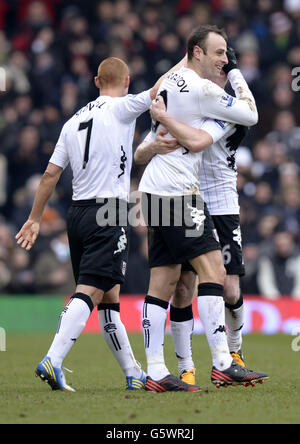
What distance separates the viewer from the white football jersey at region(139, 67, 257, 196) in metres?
6.34

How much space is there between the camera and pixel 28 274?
1444 cm

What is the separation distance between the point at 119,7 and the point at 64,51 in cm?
173

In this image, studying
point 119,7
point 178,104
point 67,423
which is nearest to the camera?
point 67,423

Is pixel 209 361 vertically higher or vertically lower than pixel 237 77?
lower

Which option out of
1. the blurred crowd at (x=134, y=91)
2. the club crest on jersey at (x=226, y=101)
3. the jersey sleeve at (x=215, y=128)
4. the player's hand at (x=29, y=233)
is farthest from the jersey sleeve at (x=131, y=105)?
the blurred crowd at (x=134, y=91)

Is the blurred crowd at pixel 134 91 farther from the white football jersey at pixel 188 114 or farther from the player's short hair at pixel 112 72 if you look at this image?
the white football jersey at pixel 188 114

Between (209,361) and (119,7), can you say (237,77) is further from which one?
(119,7)

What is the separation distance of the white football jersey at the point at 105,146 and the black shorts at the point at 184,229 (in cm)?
37

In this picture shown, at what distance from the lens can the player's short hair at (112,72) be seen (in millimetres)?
6754

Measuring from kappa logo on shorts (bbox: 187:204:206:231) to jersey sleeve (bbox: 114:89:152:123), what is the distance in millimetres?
845

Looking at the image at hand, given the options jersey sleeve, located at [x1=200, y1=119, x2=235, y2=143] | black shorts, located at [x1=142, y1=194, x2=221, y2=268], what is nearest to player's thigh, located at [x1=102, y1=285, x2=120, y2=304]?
black shorts, located at [x1=142, y1=194, x2=221, y2=268]

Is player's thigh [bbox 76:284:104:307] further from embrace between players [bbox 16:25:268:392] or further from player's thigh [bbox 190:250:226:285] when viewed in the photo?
player's thigh [bbox 190:250:226:285]

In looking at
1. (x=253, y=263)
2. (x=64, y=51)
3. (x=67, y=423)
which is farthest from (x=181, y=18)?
(x=67, y=423)
